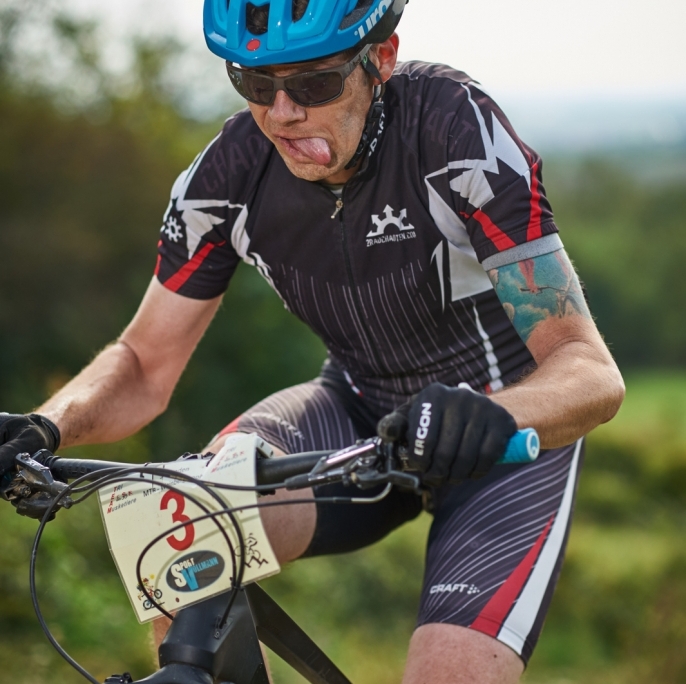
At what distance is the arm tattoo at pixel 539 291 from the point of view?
2.41 m

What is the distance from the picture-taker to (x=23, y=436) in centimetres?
224

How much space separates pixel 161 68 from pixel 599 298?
2277 cm

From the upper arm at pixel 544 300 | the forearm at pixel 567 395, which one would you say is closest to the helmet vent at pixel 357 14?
the upper arm at pixel 544 300

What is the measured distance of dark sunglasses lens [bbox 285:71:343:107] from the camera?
2.42 metres

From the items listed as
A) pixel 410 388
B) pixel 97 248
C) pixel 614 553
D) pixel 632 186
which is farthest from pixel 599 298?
pixel 410 388

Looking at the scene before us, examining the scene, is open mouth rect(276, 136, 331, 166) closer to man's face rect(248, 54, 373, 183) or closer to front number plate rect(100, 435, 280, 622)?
man's face rect(248, 54, 373, 183)

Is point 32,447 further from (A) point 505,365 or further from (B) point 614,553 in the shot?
(B) point 614,553

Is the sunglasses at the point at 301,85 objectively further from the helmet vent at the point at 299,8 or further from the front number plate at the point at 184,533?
the front number plate at the point at 184,533

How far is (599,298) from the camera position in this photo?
3678 cm

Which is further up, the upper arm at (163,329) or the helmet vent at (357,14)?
the helmet vent at (357,14)

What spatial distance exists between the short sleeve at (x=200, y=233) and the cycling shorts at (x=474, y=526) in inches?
18.3

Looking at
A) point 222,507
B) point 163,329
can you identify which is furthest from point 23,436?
point 163,329

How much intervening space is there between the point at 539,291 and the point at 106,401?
55.7 inches

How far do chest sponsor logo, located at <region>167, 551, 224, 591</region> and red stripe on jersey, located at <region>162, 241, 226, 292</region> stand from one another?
1.34 meters
